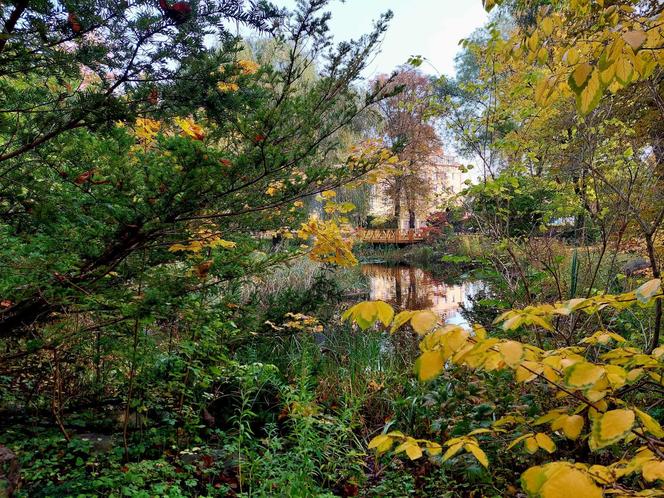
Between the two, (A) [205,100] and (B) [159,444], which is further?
(B) [159,444]

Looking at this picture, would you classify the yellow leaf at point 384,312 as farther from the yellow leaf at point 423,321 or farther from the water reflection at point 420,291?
the water reflection at point 420,291

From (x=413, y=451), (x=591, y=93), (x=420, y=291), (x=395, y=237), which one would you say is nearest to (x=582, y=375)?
(x=413, y=451)

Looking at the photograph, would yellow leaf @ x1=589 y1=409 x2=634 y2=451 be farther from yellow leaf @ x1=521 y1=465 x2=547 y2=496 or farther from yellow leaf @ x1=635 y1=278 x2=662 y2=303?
yellow leaf @ x1=635 y1=278 x2=662 y2=303

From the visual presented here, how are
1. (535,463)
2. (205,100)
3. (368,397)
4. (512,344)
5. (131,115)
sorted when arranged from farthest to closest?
(368,397)
(535,463)
(205,100)
(131,115)
(512,344)

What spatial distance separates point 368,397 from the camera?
3.05m

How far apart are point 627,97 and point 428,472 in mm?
4527

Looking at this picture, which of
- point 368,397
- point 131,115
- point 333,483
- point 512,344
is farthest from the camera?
point 368,397

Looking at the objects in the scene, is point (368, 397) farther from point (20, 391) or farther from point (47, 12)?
point (47, 12)

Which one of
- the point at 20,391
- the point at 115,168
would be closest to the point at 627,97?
the point at 115,168

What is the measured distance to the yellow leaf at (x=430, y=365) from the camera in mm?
862

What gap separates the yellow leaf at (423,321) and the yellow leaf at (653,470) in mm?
439

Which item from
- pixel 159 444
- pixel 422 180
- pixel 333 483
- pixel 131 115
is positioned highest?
pixel 422 180

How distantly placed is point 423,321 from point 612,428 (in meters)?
0.38

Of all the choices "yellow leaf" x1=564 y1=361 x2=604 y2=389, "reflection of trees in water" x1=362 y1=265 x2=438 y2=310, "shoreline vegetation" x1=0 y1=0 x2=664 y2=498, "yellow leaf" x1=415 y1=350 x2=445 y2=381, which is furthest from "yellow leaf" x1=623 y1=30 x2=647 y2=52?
"reflection of trees in water" x1=362 y1=265 x2=438 y2=310
